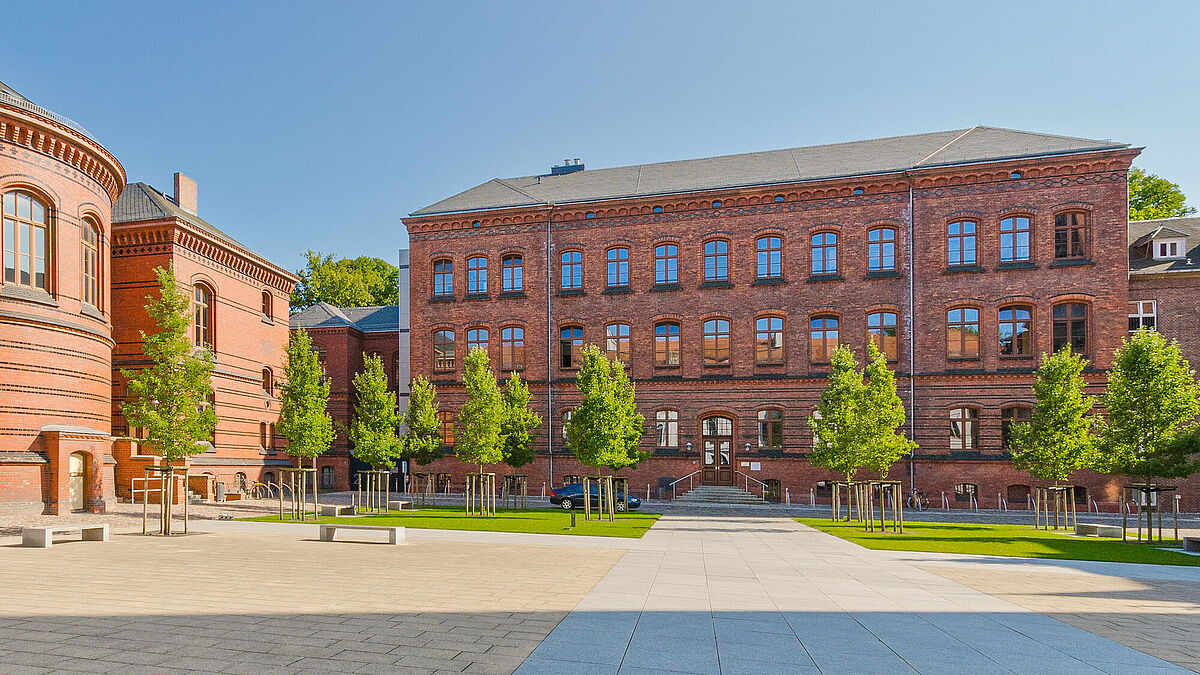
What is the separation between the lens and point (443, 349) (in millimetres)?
38125

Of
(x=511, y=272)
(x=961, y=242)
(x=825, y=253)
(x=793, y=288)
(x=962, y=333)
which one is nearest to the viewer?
(x=962, y=333)

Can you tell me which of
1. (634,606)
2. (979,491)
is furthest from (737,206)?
(634,606)

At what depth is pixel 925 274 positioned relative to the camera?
106 ft

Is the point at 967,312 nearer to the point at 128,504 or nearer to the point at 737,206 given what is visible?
the point at 737,206

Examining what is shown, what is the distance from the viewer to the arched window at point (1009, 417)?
101ft

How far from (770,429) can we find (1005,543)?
1521 centimetres

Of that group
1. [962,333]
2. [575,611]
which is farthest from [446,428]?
[575,611]

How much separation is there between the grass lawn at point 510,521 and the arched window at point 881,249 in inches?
635

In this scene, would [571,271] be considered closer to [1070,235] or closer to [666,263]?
[666,263]

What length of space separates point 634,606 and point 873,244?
2776cm

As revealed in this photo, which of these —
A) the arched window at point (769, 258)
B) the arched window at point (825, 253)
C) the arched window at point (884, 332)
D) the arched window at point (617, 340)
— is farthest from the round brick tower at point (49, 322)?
the arched window at point (884, 332)

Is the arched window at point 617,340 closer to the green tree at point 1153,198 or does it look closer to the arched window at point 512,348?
the arched window at point 512,348

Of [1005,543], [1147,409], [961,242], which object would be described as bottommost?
[1005,543]

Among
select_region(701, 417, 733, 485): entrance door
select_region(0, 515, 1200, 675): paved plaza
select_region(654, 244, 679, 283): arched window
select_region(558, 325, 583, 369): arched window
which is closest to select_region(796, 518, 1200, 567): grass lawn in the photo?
select_region(0, 515, 1200, 675): paved plaza
